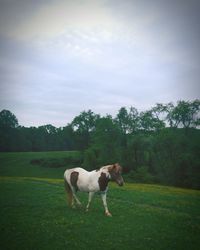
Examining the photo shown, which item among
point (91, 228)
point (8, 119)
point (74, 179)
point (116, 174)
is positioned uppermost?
point (8, 119)

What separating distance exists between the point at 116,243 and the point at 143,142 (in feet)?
225

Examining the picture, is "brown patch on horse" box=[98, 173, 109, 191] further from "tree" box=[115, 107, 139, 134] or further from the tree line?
"tree" box=[115, 107, 139, 134]

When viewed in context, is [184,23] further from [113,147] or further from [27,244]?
[27,244]

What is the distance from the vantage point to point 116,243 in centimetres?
1023

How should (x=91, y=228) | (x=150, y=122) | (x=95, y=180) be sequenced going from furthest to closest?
1. (x=150, y=122)
2. (x=95, y=180)
3. (x=91, y=228)

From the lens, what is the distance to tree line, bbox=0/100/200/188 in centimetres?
6588

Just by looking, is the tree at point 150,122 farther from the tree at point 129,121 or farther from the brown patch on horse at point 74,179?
the brown patch on horse at point 74,179

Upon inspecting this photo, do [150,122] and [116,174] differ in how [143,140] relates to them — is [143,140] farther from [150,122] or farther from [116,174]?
[116,174]

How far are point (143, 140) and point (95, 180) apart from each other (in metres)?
63.2

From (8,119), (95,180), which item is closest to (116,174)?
(95,180)

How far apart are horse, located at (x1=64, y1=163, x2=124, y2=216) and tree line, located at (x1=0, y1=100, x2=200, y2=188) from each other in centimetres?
5177

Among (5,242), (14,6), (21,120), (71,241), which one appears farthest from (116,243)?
(21,120)

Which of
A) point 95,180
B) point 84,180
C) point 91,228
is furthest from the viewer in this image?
point 84,180

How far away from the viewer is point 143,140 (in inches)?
3061
